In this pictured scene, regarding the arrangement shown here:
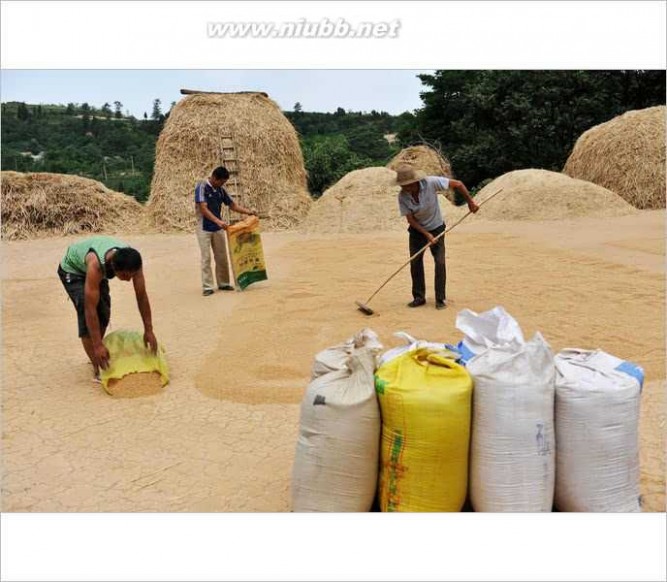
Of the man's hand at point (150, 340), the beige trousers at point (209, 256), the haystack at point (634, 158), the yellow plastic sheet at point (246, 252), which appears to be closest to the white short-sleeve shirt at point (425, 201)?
the yellow plastic sheet at point (246, 252)

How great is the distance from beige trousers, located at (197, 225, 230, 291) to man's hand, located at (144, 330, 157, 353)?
2.86m

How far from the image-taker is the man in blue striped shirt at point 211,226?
7141 millimetres

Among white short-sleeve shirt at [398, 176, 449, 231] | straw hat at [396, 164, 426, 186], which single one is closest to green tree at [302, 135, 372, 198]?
white short-sleeve shirt at [398, 176, 449, 231]

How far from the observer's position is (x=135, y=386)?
4.37 meters

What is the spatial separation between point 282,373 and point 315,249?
6670 millimetres

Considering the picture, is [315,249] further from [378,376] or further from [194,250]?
[378,376]

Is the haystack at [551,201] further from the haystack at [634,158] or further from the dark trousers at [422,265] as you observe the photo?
the dark trousers at [422,265]

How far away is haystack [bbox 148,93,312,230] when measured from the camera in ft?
48.5

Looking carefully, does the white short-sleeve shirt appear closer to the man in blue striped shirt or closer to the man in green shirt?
the man in blue striped shirt

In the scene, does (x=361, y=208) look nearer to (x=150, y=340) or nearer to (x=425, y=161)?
(x=425, y=161)

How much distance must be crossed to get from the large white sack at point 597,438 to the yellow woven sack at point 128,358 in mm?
2818

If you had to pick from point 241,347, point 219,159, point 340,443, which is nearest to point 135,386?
point 241,347

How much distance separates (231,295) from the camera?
731cm

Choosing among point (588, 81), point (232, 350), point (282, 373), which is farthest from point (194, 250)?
point (588, 81)
